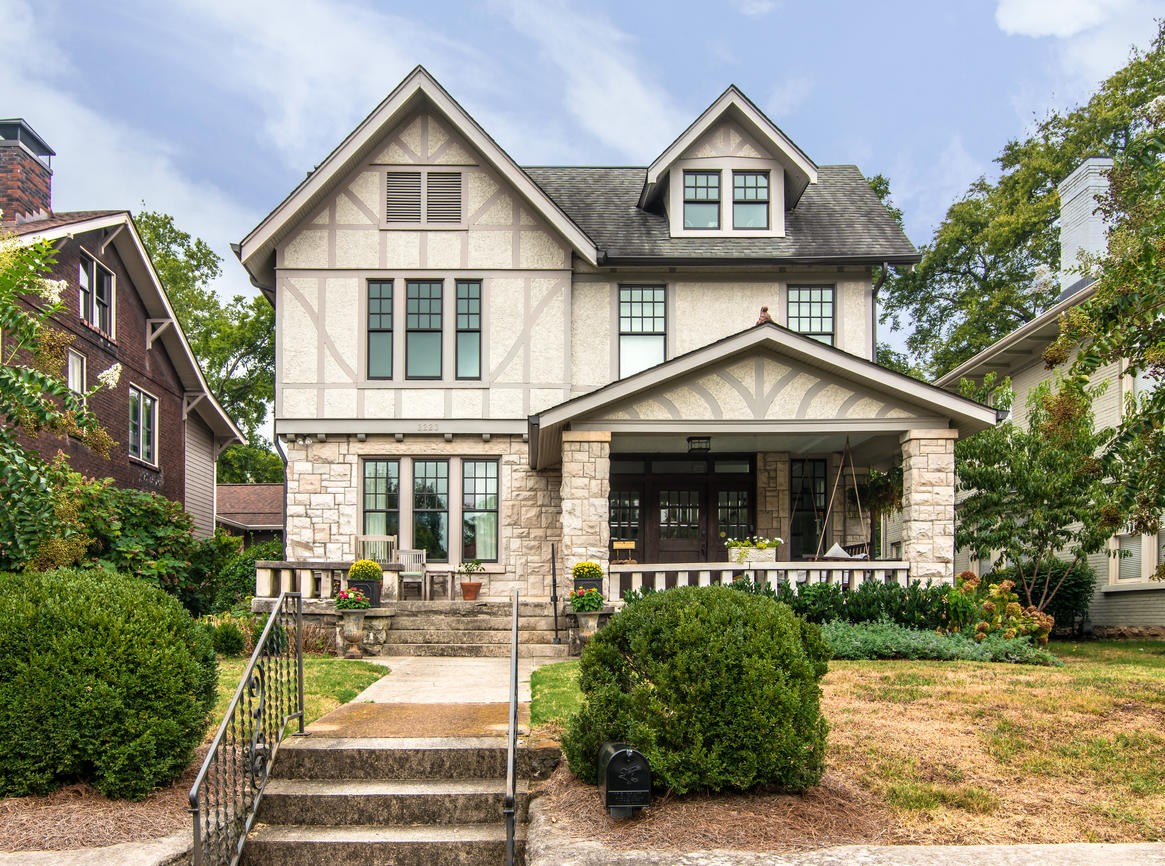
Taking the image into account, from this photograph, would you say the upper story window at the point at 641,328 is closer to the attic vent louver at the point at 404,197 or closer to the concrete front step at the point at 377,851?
the attic vent louver at the point at 404,197

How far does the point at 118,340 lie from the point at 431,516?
8615mm

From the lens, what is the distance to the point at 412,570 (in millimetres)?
17531

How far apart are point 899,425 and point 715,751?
10.1 meters

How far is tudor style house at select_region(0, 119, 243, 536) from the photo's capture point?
19.6 meters

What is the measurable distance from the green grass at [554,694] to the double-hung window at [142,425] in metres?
14.1

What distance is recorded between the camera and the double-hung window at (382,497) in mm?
18172

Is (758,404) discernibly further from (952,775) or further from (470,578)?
(952,775)

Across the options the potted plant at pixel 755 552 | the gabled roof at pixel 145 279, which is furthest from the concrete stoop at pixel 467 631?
the gabled roof at pixel 145 279

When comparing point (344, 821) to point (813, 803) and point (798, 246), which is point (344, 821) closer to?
point (813, 803)

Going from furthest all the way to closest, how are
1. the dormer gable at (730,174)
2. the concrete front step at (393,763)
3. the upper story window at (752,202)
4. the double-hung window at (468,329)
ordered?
the upper story window at (752,202), the dormer gable at (730,174), the double-hung window at (468,329), the concrete front step at (393,763)

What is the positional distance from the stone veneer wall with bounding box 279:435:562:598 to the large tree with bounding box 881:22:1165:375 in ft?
54.2

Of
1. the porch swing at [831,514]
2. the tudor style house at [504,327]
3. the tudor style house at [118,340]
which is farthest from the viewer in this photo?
the tudor style house at [118,340]

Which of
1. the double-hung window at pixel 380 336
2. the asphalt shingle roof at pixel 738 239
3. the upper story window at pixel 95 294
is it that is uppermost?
the asphalt shingle roof at pixel 738 239

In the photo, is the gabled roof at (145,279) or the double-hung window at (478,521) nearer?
the double-hung window at (478,521)
